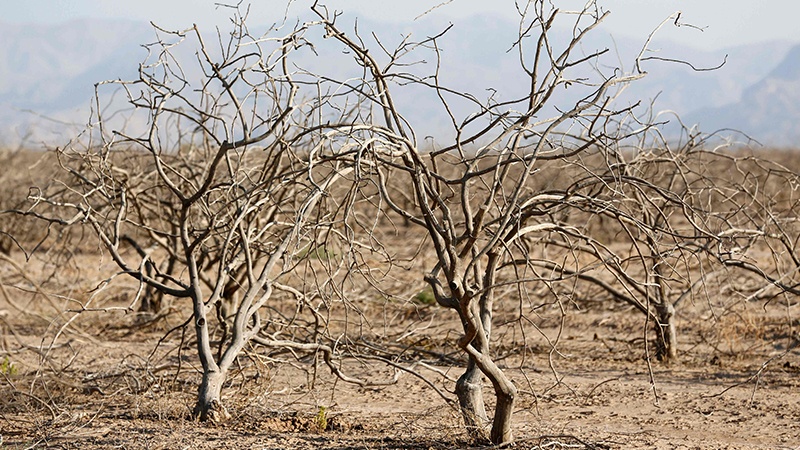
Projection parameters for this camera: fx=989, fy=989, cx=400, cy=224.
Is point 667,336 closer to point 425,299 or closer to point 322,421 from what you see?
point 425,299

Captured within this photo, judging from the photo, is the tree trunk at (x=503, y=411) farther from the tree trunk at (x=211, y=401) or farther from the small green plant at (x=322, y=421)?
the tree trunk at (x=211, y=401)

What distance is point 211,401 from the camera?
538 centimetres

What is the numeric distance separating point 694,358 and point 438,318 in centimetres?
288

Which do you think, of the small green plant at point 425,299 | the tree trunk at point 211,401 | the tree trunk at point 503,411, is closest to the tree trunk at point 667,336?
the small green plant at point 425,299

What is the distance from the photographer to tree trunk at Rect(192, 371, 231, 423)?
536cm

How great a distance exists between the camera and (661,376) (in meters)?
7.13

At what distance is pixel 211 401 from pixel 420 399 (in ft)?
5.36

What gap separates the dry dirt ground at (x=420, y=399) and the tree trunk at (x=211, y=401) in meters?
0.07

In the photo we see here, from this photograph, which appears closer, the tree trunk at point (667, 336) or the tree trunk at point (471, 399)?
the tree trunk at point (471, 399)

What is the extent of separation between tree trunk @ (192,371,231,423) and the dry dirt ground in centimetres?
7

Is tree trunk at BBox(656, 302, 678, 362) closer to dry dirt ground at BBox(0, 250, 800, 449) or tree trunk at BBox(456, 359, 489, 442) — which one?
dry dirt ground at BBox(0, 250, 800, 449)

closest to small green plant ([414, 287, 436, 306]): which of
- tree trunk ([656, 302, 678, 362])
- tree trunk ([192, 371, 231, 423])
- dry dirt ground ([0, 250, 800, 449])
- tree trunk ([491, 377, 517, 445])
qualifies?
dry dirt ground ([0, 250, 800, 449])

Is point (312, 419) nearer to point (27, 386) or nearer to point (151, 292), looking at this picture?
point (27, 386)

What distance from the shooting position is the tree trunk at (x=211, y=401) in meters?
5.36
